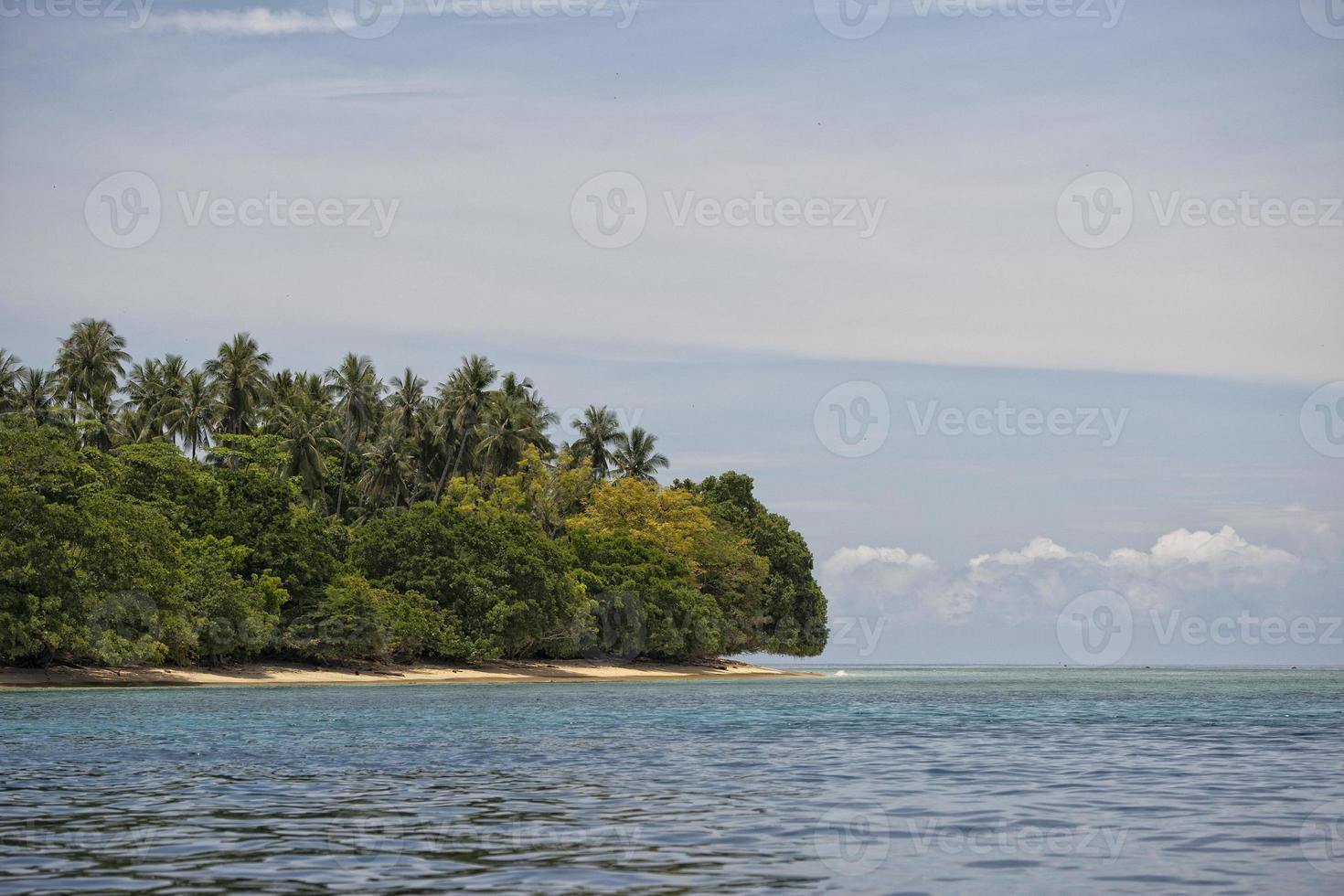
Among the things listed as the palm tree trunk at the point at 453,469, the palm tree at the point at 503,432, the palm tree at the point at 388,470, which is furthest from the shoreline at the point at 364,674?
the palm tree at the point at 388,470

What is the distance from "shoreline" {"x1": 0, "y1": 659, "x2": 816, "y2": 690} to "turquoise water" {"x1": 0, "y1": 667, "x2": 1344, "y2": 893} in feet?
63.5

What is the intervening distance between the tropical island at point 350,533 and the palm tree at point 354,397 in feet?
0.61

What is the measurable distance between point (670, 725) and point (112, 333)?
71.9 meters

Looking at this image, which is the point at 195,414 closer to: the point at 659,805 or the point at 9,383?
the point at 9,383

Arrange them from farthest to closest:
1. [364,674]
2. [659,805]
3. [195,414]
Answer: [195,414] → [364,674] → [659,805]

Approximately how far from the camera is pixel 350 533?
79.3m

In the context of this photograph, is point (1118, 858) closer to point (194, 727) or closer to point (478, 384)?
point (194, 727)

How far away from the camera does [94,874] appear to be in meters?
12.7

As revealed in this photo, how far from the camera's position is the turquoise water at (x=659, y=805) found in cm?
1302

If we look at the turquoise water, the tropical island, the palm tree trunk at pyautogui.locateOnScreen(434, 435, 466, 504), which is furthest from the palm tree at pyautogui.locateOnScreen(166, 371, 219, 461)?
the turquoise water

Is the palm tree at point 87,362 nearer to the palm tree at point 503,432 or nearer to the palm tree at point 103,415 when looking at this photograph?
the palm tree at point 103,415

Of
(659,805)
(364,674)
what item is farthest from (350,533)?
(659,805)

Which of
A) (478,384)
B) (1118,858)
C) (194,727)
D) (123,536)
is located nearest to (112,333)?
(478,384)

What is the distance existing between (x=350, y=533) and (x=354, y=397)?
73.5 feet
